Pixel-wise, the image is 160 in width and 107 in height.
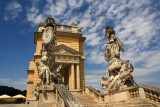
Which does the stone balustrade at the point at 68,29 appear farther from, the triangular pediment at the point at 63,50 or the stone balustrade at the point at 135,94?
the stone balustrade at the point at 135,94

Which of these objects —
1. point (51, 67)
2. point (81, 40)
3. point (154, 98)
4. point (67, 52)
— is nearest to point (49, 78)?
point (51, 67)

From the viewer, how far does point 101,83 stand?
8.48 meters

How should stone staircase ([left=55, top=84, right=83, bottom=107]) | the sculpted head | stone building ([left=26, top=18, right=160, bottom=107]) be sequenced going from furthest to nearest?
the sculpted head, stone building ([left=26, top=18, right=160, bottom=107]), stone staircase ([left=55, top=84, right=83, bottom=107])

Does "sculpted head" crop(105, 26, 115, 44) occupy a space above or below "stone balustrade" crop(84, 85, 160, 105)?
above

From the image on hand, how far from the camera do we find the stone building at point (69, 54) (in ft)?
60.8

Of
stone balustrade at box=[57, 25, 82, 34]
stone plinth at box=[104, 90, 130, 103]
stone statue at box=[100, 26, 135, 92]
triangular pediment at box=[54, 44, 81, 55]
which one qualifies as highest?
stone balustrade at box=[57, 25, 82, 34]

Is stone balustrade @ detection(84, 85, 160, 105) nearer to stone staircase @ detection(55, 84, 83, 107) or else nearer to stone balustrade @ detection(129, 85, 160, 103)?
stone balustrade @ detection(129, 85, 160, 103)

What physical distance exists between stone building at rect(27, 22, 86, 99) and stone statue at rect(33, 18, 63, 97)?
9.35 m

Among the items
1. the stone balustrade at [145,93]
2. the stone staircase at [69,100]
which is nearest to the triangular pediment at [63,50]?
the stone staircase at [69,100]

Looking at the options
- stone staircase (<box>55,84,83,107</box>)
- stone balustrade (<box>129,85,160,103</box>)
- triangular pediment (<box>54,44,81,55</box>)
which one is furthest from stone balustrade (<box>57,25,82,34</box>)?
stone balustrade (<box>129,85,160,103</box>)

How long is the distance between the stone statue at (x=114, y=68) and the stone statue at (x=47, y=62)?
9.96ft

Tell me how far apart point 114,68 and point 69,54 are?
457 inches

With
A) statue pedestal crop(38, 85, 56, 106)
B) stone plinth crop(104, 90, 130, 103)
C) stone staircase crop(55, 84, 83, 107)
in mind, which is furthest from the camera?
statue pedestal crop(38, 85, 56, 106)

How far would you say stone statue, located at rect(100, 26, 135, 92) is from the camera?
7.20m
